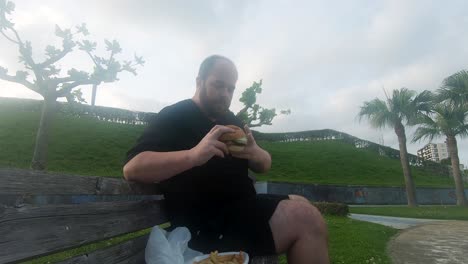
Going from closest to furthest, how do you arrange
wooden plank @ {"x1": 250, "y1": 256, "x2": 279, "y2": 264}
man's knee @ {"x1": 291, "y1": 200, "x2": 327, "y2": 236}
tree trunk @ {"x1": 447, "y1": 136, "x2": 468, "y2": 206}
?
man's knee @ {"x1": 291, "y1": 200, "x2": 327, "y2": 236} < wooden plank @ {"x1": 250, "y1": 256, "x2": 279, "y2": 264} < tree trunk @ {"x1": 447, "y1": 136, "x2": 468, "y2": 206}

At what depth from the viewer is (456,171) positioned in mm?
20516

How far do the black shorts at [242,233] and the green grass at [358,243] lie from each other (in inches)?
146

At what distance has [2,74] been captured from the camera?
475 inches

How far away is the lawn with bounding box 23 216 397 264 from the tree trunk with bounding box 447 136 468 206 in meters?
13.7

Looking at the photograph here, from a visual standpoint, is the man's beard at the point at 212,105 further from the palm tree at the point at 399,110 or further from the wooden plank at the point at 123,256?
the palm tree at the point at 399,110

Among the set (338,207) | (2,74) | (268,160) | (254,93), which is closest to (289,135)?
(254,93)

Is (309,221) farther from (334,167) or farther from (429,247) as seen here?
(334,167)

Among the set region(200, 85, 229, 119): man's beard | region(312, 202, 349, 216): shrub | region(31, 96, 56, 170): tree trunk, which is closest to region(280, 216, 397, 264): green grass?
region(312, 202, 349, 216): shrub

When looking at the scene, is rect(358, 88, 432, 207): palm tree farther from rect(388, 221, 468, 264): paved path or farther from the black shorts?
the black shorts

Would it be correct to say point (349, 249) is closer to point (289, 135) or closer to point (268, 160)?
point (268, 160)

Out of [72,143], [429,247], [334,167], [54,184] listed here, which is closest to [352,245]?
[429,247]

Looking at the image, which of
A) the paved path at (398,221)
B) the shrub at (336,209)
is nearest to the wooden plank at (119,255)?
the paved path at (398,221)

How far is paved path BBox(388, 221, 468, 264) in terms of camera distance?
19.0ft

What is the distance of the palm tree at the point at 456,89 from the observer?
22.2 metres
